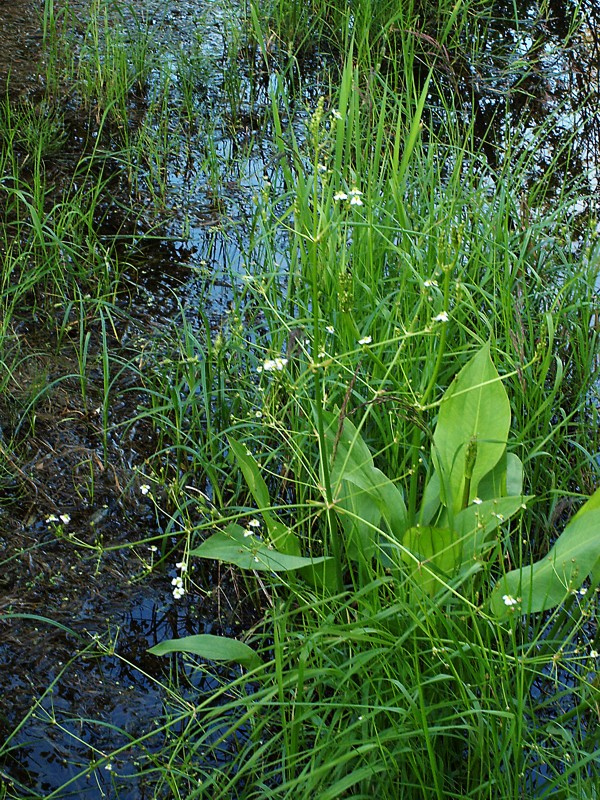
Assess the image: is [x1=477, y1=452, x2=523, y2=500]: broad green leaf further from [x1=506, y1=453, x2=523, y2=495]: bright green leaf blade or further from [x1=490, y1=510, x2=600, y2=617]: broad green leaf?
[x1=490, y1=510, x2=600, y2=617]: broad green leaf

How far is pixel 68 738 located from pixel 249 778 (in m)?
0.34

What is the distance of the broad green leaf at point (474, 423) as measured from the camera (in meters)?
1.76

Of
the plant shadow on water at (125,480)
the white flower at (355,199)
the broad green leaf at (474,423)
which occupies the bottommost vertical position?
the plant shadow on water at (125,480)

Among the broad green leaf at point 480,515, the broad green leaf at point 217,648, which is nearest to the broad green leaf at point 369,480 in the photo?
the broad green leaf at point 480,515

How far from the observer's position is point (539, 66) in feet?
13.7

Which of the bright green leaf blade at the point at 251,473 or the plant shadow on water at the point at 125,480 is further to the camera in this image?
the bright green leaf blade at the point at 251,473

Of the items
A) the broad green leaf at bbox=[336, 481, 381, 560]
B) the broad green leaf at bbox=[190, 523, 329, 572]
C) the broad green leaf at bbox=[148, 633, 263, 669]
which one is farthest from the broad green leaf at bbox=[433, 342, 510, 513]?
the broad green leaf at bbox=[148, 633, 263, 669]

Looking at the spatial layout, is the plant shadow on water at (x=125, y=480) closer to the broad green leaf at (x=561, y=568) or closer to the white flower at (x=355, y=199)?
the broad green leaf at (x=561, y=568)

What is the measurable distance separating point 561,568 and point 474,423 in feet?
1.03

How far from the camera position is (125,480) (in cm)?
219

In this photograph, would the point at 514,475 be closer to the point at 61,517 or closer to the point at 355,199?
the point at 355,199

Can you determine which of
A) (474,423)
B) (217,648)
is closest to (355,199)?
(474,423)

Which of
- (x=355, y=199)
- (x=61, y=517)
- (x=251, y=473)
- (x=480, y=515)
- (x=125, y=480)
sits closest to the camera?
(x=355, y=199)

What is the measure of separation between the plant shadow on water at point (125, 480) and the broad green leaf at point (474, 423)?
1.30 ft
